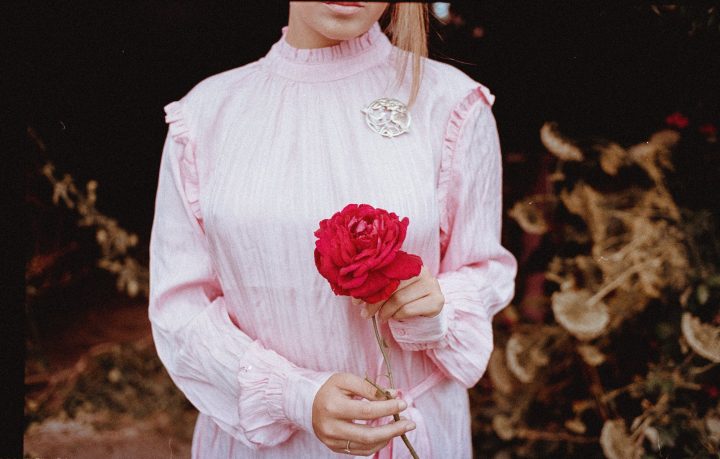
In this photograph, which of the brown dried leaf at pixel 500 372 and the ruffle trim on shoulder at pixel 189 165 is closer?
the ruffle trim on shoulder at pixel 189 165

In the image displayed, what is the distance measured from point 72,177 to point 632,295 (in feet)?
A: 5.22

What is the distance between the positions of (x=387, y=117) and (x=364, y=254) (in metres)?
0.38

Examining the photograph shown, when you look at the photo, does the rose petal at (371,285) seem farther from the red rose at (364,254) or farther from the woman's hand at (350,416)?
the woman's hand at (350,416)

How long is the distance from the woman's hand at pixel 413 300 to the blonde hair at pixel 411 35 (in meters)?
0.32

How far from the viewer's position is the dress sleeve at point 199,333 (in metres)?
1.01

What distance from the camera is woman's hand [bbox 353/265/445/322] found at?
3.01 feet

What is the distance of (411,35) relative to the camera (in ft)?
3.53

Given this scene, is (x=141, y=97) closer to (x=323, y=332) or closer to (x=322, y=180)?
(x=322, y=180)

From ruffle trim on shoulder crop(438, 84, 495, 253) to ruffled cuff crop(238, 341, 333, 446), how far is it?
0.35m

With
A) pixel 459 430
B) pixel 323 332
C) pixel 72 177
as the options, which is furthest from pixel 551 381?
pixel 72 177

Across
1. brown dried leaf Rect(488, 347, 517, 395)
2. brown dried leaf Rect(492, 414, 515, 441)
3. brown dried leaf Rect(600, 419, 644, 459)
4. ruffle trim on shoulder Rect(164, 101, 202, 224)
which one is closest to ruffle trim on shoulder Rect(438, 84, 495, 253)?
ruffle trim on shoulder Rect(164, 101, 202, 224)

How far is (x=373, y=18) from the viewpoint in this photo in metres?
1.02

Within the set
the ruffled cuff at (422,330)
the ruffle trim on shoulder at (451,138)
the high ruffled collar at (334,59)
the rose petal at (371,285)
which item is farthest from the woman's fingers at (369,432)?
the high ruffled collar at (334,59)

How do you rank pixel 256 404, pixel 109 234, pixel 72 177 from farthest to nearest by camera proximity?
pixel 109 234, pixel 72 177, pixel 256 404
